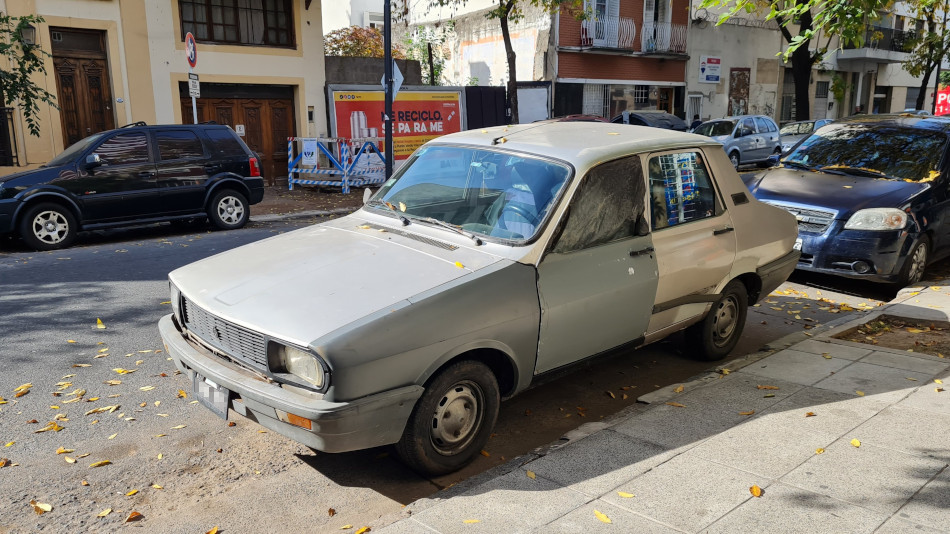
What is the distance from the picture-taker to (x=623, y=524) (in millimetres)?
3307

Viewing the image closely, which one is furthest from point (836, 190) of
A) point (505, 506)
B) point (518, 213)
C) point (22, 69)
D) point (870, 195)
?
point (22, 69)

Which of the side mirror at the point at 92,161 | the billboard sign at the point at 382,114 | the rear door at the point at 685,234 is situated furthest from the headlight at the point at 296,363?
the billboard sign at the point at 382,114

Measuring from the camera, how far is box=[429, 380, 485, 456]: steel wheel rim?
12.5ft

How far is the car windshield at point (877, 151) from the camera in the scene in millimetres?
8531

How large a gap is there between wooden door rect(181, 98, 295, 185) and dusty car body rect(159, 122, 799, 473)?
14.3 metres

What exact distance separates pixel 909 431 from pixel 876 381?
95cm

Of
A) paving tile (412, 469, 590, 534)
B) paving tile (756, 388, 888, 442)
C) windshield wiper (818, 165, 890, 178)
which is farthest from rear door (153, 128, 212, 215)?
paving tile (756, 388, 888, 442)

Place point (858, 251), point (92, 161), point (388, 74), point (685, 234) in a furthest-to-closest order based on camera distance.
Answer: point (388, 74), point (92, 161), point (858, 251), point (685, 234)

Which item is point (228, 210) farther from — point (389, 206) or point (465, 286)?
point (465, 286)

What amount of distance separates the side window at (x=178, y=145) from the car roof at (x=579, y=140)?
7.31 metres

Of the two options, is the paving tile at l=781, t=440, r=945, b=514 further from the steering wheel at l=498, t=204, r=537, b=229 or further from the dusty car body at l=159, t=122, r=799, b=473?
the steering wheel at l=498, t=204, r=537, b=229

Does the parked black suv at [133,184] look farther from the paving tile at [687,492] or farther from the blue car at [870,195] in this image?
the paving tile at [687,492]

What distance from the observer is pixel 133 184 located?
10734 mm

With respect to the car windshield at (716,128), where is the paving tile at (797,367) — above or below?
below
